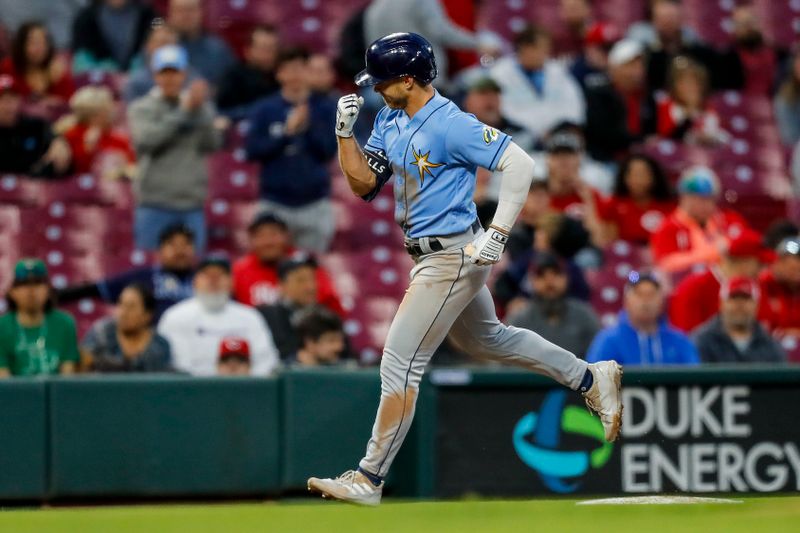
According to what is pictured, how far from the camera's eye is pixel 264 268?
34.4 ft

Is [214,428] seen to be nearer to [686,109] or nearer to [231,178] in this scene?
[231,178]

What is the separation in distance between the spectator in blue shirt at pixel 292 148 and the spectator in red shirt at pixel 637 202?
2140 mm

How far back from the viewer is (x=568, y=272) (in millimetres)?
10453

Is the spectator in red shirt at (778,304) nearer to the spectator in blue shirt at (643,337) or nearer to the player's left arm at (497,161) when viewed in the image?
the spectator in blue shirt at (643,337)

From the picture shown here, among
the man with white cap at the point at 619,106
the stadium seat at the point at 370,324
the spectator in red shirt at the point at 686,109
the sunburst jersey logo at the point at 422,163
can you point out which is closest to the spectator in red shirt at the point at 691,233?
the man with white cap at the point at 619,106

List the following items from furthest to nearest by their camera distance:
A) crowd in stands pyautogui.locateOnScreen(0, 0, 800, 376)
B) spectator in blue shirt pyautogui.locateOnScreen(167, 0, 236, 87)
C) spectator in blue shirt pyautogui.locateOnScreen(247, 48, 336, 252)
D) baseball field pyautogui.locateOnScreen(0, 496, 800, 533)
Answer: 1. spectator in blue shirt pyautogui.locateOnScreen(167, 0, 236, 87)
2. spectator in blue shirt pyautogui.locateOnScreen(247, 48, 336, 252)
3. crowd in stands pyautogui.locateOnScreen(0, 0, 800, 376)
4. baseball field pyautogui.locateOnScreen(0, 496, 800, 533)

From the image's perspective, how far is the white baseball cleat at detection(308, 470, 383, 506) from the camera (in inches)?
252

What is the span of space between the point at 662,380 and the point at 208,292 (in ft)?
9.25

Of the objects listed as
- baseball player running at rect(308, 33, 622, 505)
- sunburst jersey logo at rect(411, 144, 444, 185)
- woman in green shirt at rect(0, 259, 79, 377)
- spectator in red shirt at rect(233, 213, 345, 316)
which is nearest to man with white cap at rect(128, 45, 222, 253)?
spectator in red shirt at rect(233, 213, 345, 316)

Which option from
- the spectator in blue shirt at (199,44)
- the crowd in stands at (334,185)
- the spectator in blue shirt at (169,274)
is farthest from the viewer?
the spectator in blue shirt at (199,44)

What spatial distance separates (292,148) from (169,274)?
1.49 metres

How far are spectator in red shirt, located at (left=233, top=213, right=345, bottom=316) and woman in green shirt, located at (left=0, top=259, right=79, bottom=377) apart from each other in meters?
1.45

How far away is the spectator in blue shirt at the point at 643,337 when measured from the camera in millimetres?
9211

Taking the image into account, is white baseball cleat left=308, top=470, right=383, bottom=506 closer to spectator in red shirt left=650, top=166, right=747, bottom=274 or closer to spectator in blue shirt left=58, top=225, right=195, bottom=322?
spectator in blue shirt left=58, top=225, right=195, bottom=322
